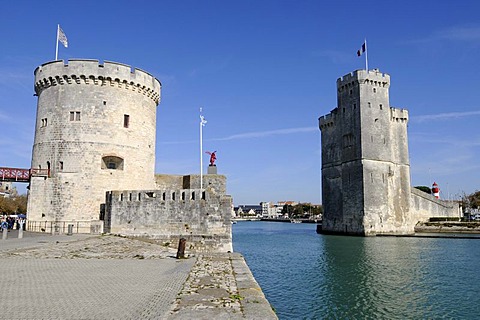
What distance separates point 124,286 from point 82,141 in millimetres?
16718

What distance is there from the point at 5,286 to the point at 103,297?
101 inches

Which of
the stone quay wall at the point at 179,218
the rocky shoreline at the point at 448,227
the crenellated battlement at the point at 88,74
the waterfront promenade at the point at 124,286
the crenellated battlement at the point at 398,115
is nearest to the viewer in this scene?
the waterfront promenade at the point at 124,286

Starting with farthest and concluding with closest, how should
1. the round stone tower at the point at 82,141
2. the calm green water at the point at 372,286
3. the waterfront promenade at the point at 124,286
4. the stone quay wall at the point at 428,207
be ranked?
the stone quay wall at the point at 428,207 → the round stone tower at the point at 82,141 → the calm green water at the point at 372,286 → the waterfront promenade at the point at 124,286

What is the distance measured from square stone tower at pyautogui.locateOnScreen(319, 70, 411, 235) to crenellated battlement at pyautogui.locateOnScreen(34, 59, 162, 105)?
3092cm

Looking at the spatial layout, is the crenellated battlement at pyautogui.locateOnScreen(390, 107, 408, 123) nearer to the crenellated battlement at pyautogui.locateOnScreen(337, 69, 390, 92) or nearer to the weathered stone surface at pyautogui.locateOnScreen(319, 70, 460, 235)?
the weathered stone surface at pyautogui.locateOnScreen(319, 70, 460, 235)

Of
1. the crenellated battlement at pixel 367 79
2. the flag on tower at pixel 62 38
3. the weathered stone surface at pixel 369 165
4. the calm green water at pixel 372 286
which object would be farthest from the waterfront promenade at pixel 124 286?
the crenellated battlement at pixel 367 79

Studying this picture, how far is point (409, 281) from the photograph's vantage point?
50.2 feet

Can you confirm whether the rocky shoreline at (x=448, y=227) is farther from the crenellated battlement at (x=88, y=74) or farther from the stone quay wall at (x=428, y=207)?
the crenellated battlement at (x=88, y=74)

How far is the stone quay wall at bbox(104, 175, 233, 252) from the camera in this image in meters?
18.8

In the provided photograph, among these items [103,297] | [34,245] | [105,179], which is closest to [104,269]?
Answer: [103,297]

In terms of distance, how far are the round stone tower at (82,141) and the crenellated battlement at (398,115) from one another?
36.9 m

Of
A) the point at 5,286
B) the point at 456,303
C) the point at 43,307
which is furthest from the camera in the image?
the point at 456,303

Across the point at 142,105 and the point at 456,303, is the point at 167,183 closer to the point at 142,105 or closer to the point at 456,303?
the point at 142,105

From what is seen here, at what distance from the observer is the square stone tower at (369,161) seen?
45219 mm
